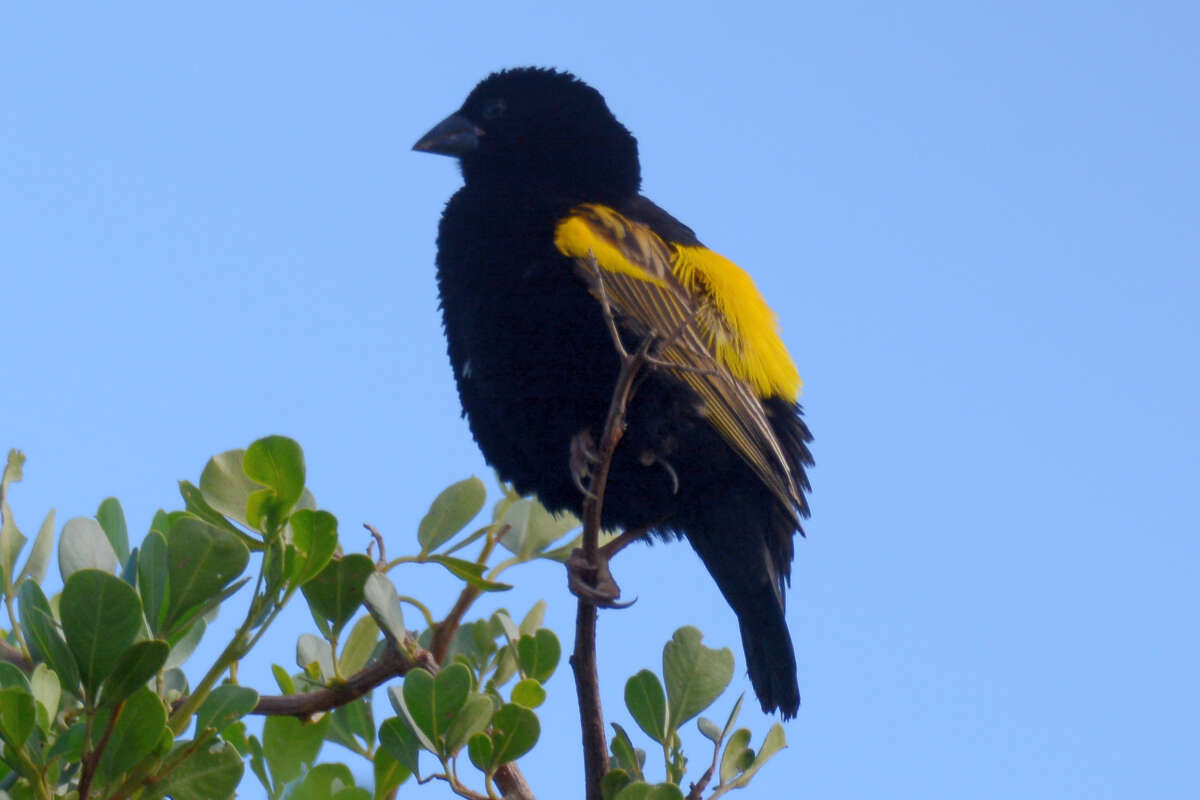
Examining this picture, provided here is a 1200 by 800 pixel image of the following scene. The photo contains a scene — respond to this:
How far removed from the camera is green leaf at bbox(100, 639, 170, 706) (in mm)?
1687

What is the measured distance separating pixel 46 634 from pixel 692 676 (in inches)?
45.4

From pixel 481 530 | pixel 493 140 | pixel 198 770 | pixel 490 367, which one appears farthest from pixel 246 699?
pixel 493 140

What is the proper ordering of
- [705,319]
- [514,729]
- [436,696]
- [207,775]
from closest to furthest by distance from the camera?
[207,775]
[436,696]
[514,729]
[705,319]

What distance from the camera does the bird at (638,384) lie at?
12.4ft

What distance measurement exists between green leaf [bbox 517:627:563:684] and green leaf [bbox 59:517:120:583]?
0.80m

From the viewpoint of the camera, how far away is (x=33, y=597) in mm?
1794

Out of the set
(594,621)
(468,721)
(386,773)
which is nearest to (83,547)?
(468,721)

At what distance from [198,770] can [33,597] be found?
13.2 inches

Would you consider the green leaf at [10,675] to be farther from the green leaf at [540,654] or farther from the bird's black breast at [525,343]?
the bird's black breast at [525,343]

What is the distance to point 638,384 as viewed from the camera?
362 cm

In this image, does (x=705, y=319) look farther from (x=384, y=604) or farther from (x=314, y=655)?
(x=384, y=604)

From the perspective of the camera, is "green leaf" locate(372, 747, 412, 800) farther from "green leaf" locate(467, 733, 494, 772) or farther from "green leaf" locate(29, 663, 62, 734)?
"green leaf" locate(29, 663, 62, 734)

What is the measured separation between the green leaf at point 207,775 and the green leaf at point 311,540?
0.26 m

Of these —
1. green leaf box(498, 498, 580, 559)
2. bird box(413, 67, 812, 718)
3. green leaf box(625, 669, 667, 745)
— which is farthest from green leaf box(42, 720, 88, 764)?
bird box(413, 67, 812, 718)
